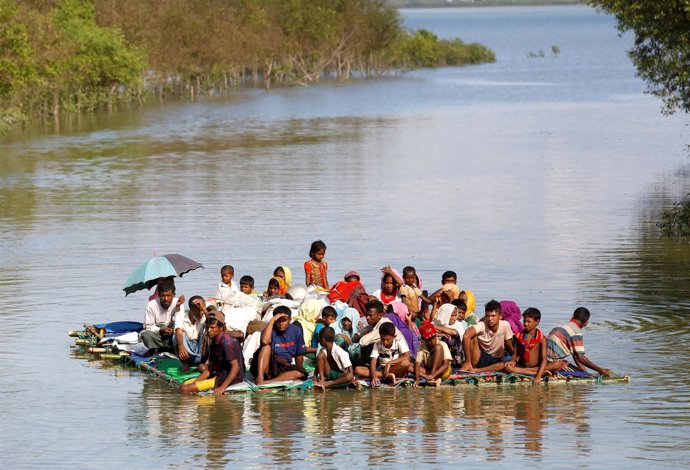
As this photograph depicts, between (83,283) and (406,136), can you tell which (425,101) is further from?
(83,283)

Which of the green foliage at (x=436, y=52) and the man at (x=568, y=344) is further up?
the green foliage at (x=436, y=52)

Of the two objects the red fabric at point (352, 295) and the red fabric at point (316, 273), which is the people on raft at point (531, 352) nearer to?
the red fabric at point (352, 295)

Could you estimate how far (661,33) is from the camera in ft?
99.0

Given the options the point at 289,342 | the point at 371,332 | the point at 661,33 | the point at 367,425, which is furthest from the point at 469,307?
the point at 661,33

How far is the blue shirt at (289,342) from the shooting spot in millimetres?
17719

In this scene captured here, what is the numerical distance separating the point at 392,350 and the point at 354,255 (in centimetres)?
1066

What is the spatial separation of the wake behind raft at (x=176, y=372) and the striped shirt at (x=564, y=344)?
0.80ft

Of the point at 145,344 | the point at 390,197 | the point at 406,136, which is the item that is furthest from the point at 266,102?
the point at 145,344

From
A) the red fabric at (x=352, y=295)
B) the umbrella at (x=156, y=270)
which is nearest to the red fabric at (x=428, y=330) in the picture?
the red fabric at (x=352, y=295)

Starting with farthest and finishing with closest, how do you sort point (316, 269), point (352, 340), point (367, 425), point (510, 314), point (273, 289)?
point (316, 269) < point (273, 289) < point (510, 314) < point (352, 340) < point (367, 425)

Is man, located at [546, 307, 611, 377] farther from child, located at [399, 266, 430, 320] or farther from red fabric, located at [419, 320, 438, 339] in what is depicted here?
child, located at [399, 266, 430, 320]

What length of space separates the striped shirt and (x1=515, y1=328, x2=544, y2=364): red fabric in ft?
0.74

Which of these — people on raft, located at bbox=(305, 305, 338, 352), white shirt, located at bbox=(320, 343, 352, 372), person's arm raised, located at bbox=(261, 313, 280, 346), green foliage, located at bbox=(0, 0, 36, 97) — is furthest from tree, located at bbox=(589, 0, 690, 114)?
green foliage, located at bbox=(0, 0, 36, 97)

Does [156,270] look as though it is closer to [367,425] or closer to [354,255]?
[367,425]
